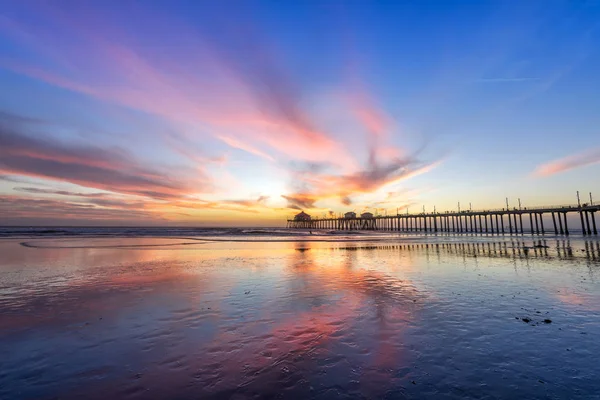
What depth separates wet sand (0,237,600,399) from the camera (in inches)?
179

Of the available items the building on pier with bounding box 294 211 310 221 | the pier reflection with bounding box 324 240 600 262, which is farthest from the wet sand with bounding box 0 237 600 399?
the building on pier with bounding box 294 211 310 221

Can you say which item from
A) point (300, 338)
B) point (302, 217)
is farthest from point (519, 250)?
point (302, 217)

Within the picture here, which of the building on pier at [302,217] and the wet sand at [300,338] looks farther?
the building on pier at [302,217]

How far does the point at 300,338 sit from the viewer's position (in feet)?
21.5

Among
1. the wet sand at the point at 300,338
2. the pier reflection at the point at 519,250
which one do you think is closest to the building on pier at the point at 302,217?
the pier reflection at the point at 519,250

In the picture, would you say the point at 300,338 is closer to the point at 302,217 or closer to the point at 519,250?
the point at 519,250

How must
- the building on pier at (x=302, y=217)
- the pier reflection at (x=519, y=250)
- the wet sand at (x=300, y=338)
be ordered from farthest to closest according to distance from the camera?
1. the building on pier at (x=302, y=217)
2. the pier reflection at (x=519, y=250)
3. the wet sand at (x=300, y=338)

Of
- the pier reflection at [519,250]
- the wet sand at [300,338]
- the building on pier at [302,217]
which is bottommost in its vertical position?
the wet sand at [300,338]

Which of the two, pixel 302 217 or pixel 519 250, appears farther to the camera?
pixel 302 217

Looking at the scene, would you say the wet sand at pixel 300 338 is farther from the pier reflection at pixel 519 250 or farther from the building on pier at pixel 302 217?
the building on pier at pixel 302 217

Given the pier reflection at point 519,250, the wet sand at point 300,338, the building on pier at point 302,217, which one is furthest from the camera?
the building on pier at point 302,217

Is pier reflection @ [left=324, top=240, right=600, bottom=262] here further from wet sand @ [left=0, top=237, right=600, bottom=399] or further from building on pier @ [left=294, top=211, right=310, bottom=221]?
building on pier @ [left=294, top=211, right=310, bottom=221]

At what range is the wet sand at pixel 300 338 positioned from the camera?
4555 mm

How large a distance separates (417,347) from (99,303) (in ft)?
33.4
